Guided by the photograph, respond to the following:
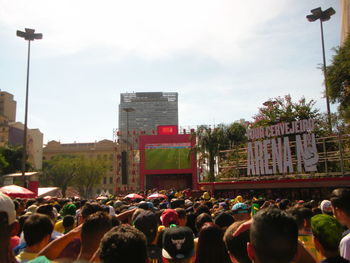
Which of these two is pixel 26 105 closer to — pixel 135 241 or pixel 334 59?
pixel 334 59

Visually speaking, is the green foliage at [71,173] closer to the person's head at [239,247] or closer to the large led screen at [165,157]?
the large led screen at [165,157]

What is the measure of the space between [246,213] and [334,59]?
42.9 feet

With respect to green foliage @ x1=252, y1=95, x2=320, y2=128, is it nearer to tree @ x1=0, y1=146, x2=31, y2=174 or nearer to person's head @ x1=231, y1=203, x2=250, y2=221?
person's head @ x1=231, y1=203, x2=250, y2=221

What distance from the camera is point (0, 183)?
123 feet

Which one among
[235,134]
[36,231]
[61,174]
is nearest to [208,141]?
[235,134]

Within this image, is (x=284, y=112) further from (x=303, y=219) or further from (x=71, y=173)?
(x=71, y=173)

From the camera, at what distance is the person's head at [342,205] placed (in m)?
3.85

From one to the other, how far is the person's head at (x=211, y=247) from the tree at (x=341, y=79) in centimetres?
1402

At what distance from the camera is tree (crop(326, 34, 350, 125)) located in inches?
607

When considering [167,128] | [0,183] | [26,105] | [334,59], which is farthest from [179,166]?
[334,59]

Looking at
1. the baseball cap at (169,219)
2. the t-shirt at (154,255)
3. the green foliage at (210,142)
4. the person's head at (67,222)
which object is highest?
the green foliage at (210,142)

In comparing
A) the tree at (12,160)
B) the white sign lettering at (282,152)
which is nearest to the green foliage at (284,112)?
the white sign lettering at (282,152)

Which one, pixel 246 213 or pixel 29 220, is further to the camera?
pixel 246 213

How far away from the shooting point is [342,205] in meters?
3.89
